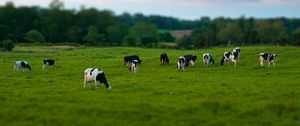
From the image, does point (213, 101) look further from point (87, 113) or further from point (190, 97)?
point (87, 113)

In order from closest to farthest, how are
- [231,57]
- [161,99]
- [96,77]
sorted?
[161,99] < [96,77] < [231,57]

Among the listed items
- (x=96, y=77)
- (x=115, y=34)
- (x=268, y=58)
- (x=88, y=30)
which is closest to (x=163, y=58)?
(x=268, y=58)

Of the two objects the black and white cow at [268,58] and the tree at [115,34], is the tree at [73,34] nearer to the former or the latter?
the tree at [115,34]

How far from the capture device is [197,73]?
128 feet

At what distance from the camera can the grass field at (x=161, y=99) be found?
20781 mm

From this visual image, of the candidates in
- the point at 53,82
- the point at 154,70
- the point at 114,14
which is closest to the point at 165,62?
the point at 154,70

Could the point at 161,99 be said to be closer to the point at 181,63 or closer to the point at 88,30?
the point at 181,63

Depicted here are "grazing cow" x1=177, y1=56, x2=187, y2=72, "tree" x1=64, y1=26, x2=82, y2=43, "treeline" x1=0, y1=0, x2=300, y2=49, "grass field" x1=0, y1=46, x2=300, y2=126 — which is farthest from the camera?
"tree" x1=64, y1=26, x2=82, y2=43

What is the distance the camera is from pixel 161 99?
24.7 m

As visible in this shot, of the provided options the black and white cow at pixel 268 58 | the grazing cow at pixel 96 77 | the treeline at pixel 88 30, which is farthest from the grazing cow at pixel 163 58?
the treeline at pixel 88 30

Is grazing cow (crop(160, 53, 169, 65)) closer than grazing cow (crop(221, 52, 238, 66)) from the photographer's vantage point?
No

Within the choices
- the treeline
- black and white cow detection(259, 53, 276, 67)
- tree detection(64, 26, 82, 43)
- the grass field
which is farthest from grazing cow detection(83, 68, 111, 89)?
tree detection(64, 26, 82, 43)

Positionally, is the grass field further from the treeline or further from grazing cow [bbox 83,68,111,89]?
the treeline

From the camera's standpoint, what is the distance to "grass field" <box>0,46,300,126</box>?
2078 cm
